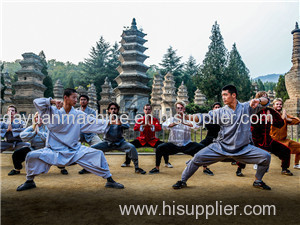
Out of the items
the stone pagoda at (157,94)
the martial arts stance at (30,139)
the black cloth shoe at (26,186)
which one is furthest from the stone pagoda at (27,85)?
the stone pagoda at (157,94)

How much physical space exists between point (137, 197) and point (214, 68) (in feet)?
88.8

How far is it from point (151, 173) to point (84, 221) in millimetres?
2495

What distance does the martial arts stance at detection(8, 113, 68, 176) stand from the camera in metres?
4.59

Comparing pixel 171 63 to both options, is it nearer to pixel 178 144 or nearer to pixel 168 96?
pixel 168 96

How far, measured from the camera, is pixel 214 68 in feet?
90.9

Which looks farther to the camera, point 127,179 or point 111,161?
point 111,161

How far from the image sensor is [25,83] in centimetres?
1493

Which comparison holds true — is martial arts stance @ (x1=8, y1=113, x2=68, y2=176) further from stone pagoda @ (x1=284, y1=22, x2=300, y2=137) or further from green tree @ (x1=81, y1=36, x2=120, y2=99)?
green tree @ (x1=81, y1=36, x2=120, y2=99)

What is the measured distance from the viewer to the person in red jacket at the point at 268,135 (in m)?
4.78

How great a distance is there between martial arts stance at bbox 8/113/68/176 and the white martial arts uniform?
43.9 inches

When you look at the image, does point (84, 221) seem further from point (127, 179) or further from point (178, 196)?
point (127, 179)

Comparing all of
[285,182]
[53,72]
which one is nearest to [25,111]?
[285,182]

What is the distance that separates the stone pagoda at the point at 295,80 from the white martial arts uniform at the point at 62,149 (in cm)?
1395

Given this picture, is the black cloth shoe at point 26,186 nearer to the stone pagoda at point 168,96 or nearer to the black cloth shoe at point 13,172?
the black cloth shoe at point 13,172
